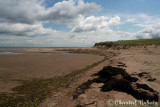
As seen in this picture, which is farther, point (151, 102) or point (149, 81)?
point (149, 81)

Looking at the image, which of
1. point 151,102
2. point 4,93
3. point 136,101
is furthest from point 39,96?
point 151,102

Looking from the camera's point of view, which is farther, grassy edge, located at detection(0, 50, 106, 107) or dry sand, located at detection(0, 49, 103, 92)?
dry sand, located at detection(0, 49, 103, 92)

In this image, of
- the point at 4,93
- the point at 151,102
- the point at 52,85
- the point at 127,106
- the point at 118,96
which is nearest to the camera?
the point at 127,106

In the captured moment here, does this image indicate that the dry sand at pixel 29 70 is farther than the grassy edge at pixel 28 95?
Yes

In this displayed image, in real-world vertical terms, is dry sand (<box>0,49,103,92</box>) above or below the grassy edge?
above

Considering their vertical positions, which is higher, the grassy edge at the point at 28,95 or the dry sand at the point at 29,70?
the dry sand at the point at 29,70

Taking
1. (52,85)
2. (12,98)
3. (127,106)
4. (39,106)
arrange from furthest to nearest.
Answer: (52,85) → (12,98) → (39,106) → (127,106)

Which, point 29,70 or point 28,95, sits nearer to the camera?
point 28,95

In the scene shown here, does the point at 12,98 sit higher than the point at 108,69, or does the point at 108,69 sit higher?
the point at 108,69

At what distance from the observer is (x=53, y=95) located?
5.07 metres

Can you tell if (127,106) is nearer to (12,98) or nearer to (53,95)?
(53,95)

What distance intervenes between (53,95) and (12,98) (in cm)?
175

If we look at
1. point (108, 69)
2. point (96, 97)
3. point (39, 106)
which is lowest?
point (39, 106)

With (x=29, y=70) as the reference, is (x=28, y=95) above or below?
below
